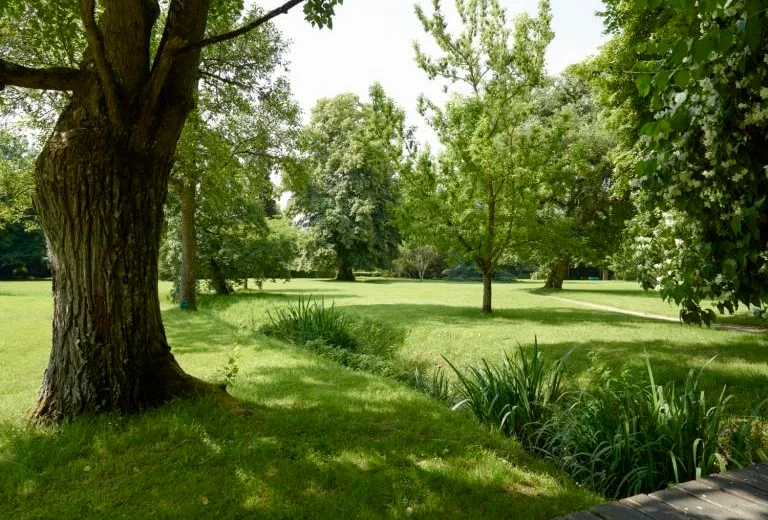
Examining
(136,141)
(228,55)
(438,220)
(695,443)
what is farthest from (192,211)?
(695,443)

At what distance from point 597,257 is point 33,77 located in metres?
26.6

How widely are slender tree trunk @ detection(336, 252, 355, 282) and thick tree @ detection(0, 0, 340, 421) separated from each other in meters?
34.4

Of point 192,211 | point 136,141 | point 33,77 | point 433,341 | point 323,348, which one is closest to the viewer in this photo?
→ point 33,77

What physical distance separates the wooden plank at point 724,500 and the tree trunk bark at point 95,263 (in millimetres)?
4553

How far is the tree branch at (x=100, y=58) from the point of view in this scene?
4160 mm

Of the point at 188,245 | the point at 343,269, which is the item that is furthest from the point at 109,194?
the point at 343,269

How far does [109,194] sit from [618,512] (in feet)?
15.0

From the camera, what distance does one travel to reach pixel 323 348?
32.3 feet

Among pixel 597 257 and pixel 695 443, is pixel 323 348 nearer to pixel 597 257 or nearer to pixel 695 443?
pixel 695 443

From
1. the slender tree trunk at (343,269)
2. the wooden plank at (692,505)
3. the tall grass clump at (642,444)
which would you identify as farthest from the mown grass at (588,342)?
the slender tree trunk at (343,269)

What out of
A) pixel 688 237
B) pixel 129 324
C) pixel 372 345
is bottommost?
pixel 372 345

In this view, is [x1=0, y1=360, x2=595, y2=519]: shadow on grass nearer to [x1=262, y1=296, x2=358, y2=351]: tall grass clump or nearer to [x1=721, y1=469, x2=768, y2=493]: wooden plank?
[x1=721, y1=469, x2=768, y2=493]: wooden plank

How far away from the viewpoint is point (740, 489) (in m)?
2.61

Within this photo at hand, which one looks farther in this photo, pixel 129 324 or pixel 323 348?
pixel 323 348
